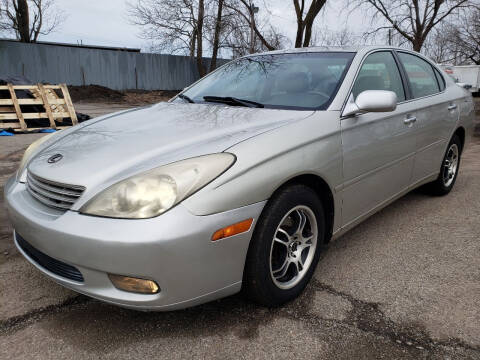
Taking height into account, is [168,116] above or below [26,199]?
above

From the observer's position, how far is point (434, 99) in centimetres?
360

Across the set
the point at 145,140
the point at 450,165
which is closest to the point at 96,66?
the point at 450,165

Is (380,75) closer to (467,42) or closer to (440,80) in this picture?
(440,80)

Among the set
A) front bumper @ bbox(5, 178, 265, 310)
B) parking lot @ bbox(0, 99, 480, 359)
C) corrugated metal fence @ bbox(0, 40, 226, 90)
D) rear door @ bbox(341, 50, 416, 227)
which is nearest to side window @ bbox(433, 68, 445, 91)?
rear door @ bbox(341, 50, 416, 227)

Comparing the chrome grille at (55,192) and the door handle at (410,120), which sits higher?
the door handle at (410,120)

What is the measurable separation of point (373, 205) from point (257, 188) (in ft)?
4.41

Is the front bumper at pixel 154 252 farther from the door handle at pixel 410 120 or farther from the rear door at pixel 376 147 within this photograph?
the door handle at pixel 410 120

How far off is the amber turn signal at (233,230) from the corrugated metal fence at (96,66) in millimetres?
23319

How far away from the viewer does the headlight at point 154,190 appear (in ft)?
5.66

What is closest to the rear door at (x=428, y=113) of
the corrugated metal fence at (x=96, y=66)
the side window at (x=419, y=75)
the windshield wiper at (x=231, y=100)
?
the side window at (x=419, y=75)

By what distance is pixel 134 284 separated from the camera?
5.74ft

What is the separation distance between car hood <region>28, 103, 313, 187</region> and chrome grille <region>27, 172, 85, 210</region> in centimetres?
3

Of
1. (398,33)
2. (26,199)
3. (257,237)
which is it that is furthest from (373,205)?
(398,33)

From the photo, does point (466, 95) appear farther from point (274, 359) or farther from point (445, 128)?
point (274, 359)
